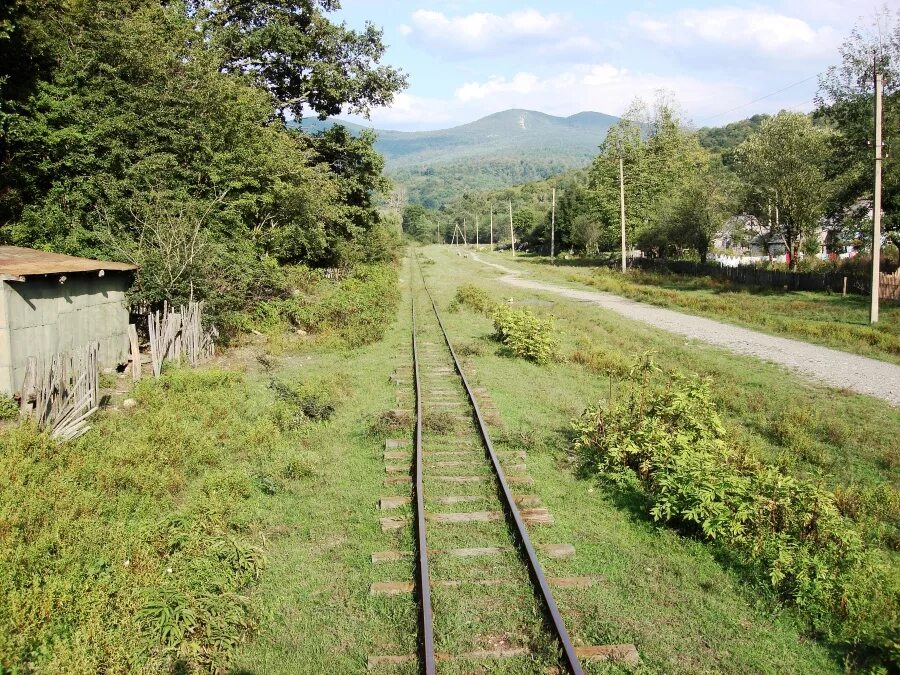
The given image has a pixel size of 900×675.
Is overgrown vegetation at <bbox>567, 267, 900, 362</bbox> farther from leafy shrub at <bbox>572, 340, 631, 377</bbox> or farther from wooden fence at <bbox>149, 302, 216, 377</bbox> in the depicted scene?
wooden fence at <bbox>149, 302, 216, 377</bbox>

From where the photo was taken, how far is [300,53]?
3069cm

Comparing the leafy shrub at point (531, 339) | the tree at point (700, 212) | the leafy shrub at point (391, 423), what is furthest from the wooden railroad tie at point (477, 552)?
the tree at point (700, 212)

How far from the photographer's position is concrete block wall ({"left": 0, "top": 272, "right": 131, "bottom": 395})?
10.4 m

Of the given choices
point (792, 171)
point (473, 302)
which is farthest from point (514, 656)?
point (792, 171)

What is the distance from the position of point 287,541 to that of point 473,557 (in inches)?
84.3

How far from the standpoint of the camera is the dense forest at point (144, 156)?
15.1 m

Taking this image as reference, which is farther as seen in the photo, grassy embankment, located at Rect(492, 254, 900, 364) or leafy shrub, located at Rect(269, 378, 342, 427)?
grassy embankment, located at Rect(492, 254, 900, 364)

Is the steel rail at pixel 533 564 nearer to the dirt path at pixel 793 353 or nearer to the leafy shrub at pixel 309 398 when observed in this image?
the leafy shrub at pixel 309 398

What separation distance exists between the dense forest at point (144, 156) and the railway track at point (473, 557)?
8.98m

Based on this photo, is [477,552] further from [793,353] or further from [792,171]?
[792,171]

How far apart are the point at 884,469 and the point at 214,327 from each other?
14836mm

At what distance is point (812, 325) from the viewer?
21.9 metres

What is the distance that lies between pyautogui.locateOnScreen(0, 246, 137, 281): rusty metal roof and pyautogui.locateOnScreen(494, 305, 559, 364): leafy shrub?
32.5ft

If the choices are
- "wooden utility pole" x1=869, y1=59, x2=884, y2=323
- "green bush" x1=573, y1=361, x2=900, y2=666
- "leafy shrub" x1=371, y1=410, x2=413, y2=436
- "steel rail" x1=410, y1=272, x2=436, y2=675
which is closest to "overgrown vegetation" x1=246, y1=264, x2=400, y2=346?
"leafy shrub" x1=371, y1=410, x2=413, y2=436
